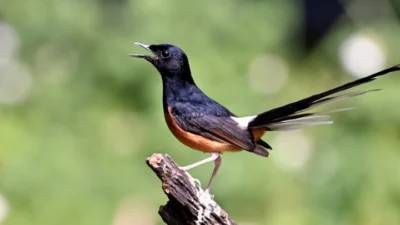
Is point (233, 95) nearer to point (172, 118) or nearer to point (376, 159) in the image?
point (376, 159)

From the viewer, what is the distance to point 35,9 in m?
4.41

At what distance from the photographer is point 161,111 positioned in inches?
147

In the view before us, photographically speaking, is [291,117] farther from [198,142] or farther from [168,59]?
[168,59]

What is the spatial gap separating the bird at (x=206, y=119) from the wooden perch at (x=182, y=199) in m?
0.12

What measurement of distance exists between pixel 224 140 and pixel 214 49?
6.41 ft

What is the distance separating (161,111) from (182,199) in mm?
1790

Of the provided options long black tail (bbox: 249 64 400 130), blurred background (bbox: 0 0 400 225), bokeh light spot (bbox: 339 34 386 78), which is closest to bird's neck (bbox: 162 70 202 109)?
long black tail (bbox: 249 64 400 130)

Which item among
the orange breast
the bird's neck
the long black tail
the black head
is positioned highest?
the black head

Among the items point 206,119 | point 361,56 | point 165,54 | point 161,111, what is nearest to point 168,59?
point 165,54

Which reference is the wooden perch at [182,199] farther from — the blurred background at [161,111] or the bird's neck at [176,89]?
the blurred background at [161,111]

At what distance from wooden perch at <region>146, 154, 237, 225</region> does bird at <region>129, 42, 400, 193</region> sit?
12 cm

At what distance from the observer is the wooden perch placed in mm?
1938

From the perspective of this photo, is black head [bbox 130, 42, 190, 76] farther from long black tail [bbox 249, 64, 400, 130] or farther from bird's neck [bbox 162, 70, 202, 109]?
long black tail [bbox 249, 64, 400, 130]

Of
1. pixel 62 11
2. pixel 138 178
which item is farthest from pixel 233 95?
pixel 62 11
